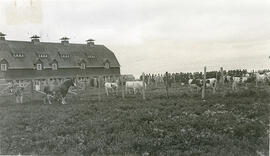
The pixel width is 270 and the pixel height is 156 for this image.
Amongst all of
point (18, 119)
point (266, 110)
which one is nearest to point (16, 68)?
point (18, 119)

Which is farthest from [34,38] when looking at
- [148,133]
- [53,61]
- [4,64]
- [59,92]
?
[148,133]

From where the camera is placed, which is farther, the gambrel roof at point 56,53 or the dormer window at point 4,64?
the gambrel roof at point 56,53

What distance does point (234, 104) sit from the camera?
13.7m

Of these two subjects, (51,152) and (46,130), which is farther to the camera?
(46,130)

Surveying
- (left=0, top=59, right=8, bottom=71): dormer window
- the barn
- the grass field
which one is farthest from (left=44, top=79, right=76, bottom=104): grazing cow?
(left=0, top=59, right=8, bottom=71): dormer window

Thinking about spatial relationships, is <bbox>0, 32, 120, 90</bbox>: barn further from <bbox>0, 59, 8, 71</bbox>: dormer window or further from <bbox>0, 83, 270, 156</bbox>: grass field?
<bbox>0, 83, 270, 156</bbox>: grass field

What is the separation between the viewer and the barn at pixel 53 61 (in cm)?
4953

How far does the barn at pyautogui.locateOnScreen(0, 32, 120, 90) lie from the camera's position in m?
49.5

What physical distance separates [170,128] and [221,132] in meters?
1.47

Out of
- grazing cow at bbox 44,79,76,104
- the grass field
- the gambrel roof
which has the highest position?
the gambrel roof

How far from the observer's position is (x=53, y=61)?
180ft

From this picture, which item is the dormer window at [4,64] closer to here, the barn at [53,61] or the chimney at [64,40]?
the barn at [53,61]

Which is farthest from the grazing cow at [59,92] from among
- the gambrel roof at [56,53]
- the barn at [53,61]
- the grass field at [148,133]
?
the gambrel roof at [56,53]

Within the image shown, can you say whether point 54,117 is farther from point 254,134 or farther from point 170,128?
point 254,134
